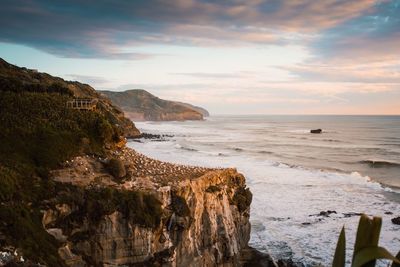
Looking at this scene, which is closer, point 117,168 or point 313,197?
point 117,168

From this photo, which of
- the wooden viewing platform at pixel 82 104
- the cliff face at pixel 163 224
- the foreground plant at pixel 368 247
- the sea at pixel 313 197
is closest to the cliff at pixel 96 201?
the cliff face at pixel 163 224

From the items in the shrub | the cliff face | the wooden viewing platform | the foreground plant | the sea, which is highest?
the wooden viewing platform

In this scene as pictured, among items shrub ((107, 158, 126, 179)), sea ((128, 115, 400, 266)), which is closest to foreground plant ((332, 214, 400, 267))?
sea ((128, 115, 400, 266))

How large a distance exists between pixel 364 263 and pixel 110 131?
1614 cm

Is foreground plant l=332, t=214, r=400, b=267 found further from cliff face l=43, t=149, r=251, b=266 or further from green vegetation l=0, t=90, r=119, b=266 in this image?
cliff face l=43, t=149, r=251, b=266

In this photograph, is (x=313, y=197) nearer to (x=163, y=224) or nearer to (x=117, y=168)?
(x=163, y=224)

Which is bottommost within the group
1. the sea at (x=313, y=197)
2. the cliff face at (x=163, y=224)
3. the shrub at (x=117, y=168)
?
the sea at (x=313, y=197)

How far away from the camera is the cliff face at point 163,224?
529 inches

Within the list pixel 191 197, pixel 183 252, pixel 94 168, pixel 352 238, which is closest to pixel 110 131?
pixel 94 168

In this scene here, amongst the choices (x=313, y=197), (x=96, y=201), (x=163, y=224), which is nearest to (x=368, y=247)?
(x=96, y=201)

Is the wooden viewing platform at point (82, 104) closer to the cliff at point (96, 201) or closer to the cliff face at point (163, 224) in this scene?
the cliff at point (96, 201)

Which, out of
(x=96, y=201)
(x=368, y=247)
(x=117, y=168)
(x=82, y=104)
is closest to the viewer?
(x=368, y=247)

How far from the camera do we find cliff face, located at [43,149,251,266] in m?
13.4

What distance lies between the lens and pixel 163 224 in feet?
47.7
